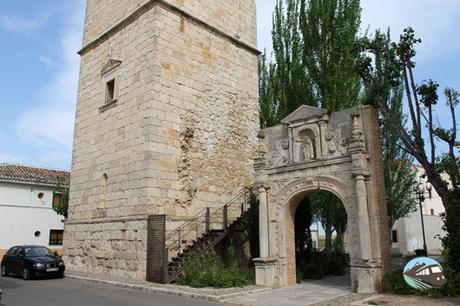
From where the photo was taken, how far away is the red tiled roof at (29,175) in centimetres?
2342

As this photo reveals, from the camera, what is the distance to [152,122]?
1242 cm

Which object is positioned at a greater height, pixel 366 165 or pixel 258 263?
pixel 366 165

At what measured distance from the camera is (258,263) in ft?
34.0

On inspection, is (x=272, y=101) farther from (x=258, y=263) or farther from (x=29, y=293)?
(x=29, y=293)

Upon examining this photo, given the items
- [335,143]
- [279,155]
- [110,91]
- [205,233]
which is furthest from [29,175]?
[335,143]

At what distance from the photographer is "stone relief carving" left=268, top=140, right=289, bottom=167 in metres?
10.8

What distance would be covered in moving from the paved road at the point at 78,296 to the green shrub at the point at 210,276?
1.35 metres

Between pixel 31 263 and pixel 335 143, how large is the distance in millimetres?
9374

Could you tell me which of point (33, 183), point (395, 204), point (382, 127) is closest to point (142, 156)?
point (382, 127)

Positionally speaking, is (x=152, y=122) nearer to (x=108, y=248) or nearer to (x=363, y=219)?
(x=108, y=248)

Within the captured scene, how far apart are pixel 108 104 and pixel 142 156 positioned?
10.5ft

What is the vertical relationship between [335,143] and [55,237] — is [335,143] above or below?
above

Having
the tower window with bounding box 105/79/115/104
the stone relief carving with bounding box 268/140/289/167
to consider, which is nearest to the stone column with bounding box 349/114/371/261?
the stone relief carving with bounding box 268/140/289/167

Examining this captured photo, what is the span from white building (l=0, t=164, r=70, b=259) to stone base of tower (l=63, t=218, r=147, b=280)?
8.89 metres
